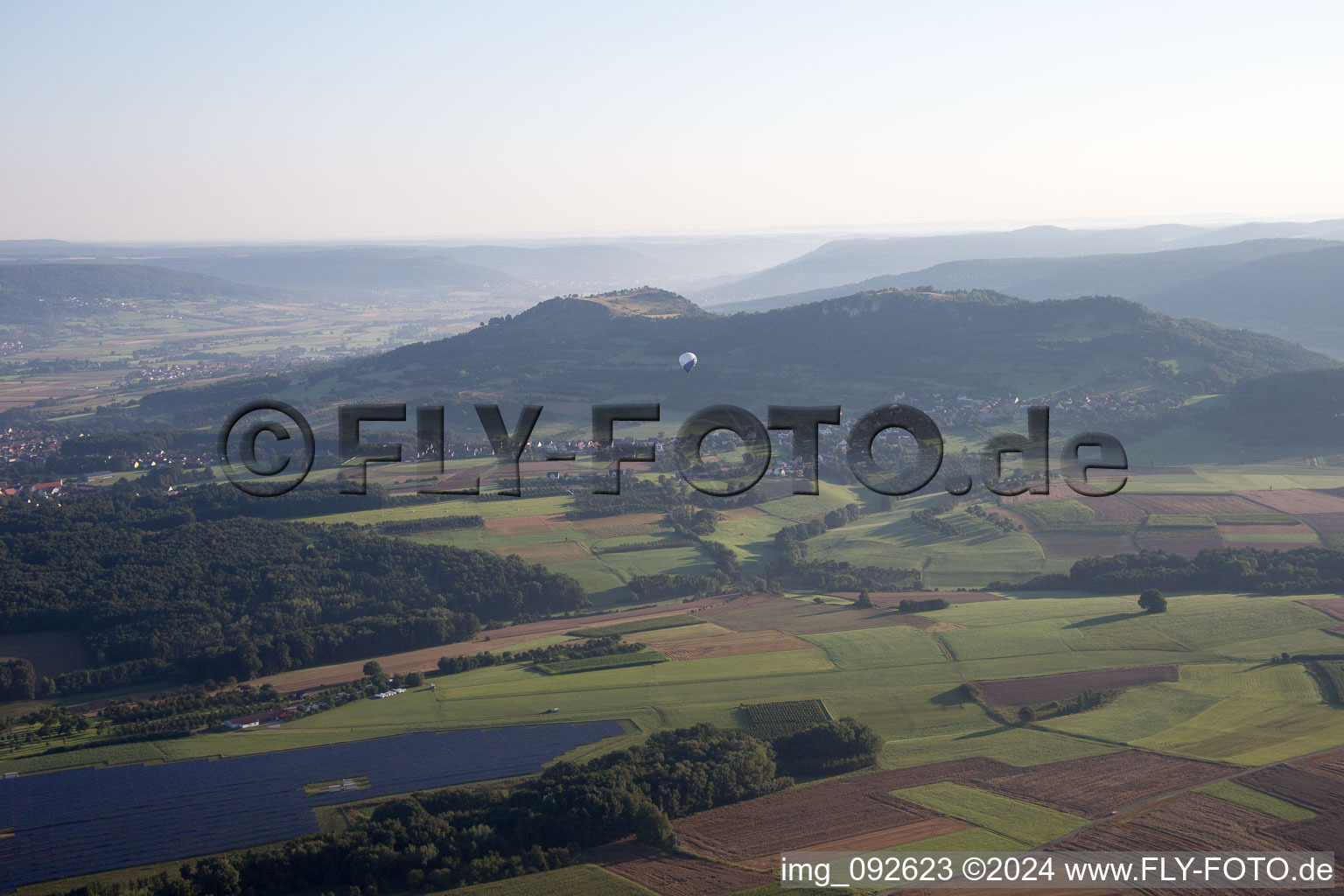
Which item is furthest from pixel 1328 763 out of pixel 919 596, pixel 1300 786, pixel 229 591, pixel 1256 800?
pixel 229 591

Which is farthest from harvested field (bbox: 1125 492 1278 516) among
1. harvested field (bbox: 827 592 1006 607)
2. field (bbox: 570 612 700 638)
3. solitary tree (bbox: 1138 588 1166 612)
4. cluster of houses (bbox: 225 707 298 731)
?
cluster of houses (bbox: 225 707 298 731)

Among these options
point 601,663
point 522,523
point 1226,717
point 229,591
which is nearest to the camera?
point 1226,717

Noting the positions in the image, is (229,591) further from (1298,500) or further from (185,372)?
(185,372)

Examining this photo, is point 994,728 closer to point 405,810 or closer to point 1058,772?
point 1058,772

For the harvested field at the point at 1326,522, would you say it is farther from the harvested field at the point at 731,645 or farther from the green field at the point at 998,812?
the green field at the point at 998,812

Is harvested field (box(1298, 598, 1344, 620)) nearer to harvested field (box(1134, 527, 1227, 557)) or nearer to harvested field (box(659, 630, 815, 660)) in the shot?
harvested field (box(1134, 527, 1227, 557))

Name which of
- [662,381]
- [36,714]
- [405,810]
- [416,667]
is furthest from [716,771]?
[662,381]
